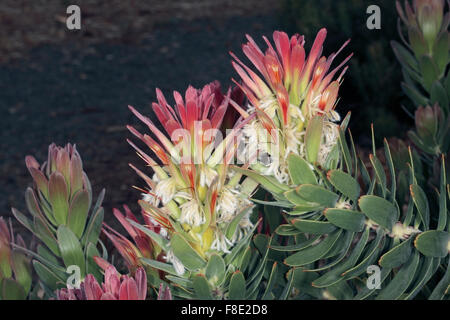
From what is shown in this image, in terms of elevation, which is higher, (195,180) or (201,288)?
(195,180)

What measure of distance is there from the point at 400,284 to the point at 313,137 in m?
0.27

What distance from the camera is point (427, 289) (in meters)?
1.00

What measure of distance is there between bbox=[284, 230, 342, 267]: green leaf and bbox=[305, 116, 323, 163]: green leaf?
5.0 inches

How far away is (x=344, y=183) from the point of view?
830mm

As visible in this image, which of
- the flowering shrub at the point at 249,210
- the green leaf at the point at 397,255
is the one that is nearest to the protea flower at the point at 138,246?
the flowering shrub at the point at 249,210

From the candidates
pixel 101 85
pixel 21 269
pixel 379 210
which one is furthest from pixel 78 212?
pixel 101 85

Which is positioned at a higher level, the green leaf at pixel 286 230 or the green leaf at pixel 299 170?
the green leaf at pixel 299 170

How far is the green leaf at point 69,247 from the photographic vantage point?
3.01 ft

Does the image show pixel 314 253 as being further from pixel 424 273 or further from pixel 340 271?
pixel 424 273

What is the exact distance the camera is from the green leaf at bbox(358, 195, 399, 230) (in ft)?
2.72

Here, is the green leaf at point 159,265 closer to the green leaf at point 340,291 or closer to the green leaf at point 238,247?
the green leaf at point 238,247
